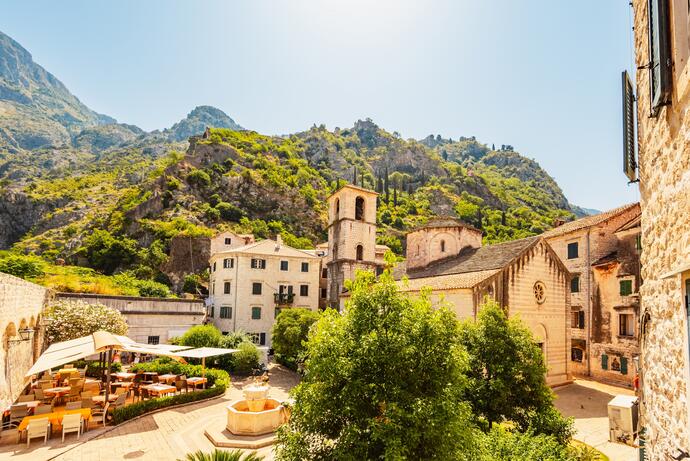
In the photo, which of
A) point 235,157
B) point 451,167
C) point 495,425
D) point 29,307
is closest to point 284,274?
point 29,307

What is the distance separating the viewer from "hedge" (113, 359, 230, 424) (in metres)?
15.8

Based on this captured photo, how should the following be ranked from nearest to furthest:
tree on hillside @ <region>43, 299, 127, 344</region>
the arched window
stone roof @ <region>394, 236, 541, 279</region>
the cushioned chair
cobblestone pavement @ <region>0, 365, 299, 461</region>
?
1. cobblestone pavement @ <region>0, 365, 299, 461</region>
2. the cushioned chair
3. tree on hillside @ <region>43, 299, 127, 344</region>
4. stone roof @ <region>394, 236, 541, 279</region>
5. the arched window

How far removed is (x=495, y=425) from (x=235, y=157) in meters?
80.7

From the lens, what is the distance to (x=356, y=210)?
4131 centimetres

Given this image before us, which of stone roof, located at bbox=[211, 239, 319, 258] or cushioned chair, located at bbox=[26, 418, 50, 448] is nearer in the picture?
cushioned chair, located at bbox=[26, 418, 50, 448]

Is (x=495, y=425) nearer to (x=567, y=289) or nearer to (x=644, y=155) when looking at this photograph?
(x=644, y=155)

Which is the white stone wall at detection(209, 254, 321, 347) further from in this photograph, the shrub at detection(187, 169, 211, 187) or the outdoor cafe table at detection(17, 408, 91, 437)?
the shrub at detection(187, 169, 211, 187)

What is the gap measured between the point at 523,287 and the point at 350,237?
19792 mm

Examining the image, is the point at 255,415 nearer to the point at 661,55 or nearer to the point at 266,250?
the point at 661,55

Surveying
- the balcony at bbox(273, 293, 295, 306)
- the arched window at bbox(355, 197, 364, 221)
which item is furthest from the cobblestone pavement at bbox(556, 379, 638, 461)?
the balcony at bbox(273, 293, 295, 306)

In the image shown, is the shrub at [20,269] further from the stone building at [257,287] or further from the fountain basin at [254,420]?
the fountain basin at [254,420]

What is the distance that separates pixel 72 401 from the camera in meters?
16.4

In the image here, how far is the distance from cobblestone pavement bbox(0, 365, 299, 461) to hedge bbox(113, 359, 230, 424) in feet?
1.28

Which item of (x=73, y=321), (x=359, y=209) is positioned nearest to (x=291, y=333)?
(x=73, y=321)
